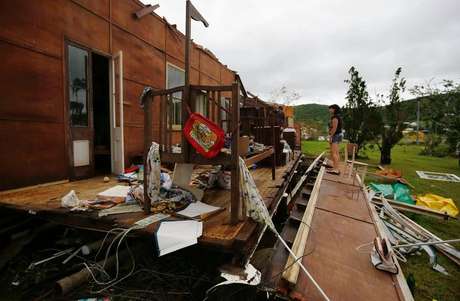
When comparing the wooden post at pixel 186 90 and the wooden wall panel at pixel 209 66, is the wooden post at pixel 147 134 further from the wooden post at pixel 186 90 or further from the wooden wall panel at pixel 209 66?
the wooden wall panel at pixel 209 66

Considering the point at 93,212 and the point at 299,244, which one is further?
the point at 93,212

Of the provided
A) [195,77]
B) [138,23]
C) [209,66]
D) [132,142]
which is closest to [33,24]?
[138,23]

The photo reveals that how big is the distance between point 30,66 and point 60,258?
273cm

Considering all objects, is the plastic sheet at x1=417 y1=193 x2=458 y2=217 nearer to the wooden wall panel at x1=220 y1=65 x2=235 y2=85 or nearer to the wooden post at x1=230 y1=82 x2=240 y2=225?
the wooden post at x1=230 y1=82 x2=240 y2=225

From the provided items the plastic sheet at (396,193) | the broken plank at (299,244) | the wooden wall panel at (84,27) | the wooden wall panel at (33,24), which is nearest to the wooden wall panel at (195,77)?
the wooden wall panel at (84,27)

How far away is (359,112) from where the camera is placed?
11367 mm

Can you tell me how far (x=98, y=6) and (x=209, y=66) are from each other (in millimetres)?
4310

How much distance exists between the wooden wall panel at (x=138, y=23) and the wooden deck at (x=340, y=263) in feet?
16.8

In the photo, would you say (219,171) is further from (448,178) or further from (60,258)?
(448,178)

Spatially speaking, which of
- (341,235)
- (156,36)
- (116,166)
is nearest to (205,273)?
(341,235)

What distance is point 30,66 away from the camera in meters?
3.28

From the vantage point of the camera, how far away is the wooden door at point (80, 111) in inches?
154

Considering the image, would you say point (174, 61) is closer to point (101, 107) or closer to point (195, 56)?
point (195, 56)

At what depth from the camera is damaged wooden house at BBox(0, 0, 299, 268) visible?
2385 mm
